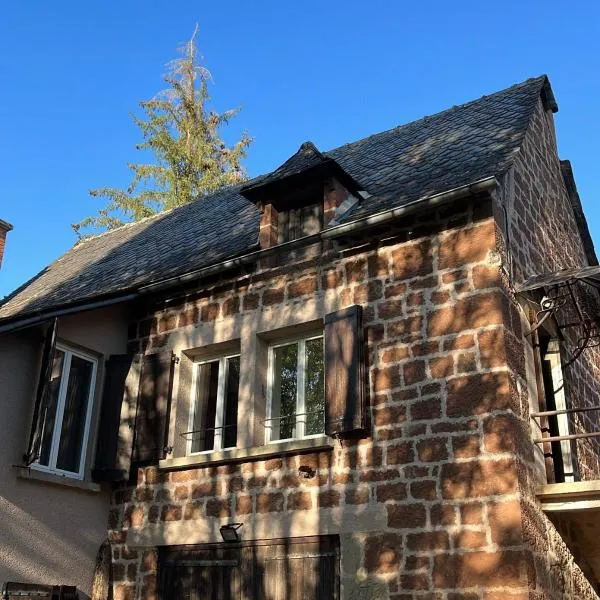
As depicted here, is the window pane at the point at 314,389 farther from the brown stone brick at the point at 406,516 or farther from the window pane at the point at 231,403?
the brown stone brick at the point at 406,516

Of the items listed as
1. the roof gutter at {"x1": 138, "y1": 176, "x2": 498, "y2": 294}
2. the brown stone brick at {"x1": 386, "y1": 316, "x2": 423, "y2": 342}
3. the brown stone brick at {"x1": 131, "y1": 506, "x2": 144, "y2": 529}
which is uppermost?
the roof gutter at {"x1": 138, "y1": 176, "x2": 498, "y2": 294}

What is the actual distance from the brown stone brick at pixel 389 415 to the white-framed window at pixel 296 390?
2.51 ft

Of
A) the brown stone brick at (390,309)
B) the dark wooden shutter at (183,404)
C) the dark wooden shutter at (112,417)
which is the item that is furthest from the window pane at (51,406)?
the brown stone brick at (390,309)

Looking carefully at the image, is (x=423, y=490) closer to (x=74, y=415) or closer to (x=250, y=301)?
(x=250, y=301)

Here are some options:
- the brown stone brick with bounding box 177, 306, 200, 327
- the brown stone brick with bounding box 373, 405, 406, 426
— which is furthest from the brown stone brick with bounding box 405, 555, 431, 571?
the brown stone brick with bounding box 177, 306, 200, 327

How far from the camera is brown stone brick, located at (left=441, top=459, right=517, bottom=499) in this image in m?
6.02

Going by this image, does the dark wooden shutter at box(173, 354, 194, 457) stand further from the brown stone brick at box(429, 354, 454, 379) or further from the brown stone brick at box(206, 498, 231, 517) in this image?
the brown stone brick at box(429, 354, 454, 379)

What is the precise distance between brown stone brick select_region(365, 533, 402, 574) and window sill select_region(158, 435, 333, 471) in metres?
0.95

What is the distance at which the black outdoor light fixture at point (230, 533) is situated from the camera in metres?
7.30

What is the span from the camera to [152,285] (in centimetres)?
879

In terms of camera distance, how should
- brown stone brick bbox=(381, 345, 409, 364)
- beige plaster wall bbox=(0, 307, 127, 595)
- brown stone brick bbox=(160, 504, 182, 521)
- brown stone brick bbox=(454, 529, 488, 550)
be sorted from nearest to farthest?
brown stone brick bbox=(454, 529, 488, 550)
brown stone brick bbox=(381, 345, 409, 364)
beige plaster wall bbox=(0, 307, 127, 595)
brown stone brick bbox=(160, 504, 182, 521)

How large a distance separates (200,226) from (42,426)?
187 inches

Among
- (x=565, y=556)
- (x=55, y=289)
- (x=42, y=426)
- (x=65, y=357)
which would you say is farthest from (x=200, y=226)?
(x=565, y=556)

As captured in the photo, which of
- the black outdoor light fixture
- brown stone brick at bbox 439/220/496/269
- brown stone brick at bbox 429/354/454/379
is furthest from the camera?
the black outdoor light fixture
